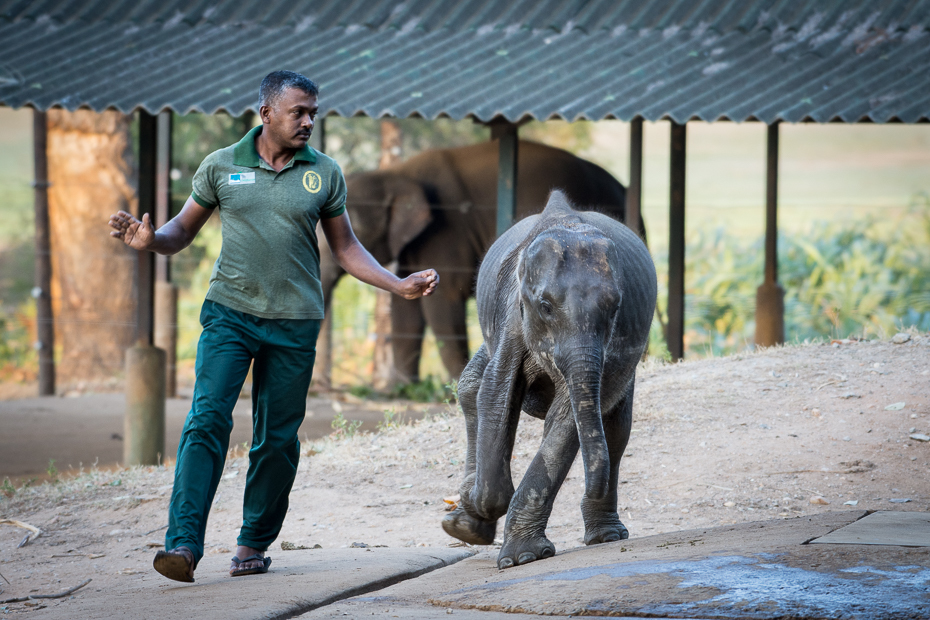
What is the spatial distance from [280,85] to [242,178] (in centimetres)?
37

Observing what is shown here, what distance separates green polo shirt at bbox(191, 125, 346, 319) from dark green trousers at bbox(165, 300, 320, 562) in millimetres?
68

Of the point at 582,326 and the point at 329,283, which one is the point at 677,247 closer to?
the point at 329,283

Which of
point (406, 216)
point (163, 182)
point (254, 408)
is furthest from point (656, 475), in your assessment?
point (163, 182)

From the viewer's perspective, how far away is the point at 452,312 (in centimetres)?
1182

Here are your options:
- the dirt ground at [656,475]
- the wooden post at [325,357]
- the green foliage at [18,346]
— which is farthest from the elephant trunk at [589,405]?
the green foliage at [18,346]

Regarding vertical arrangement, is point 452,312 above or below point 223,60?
below

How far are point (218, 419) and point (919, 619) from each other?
2351 mm

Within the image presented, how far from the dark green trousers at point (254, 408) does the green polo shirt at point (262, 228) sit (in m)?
0.07

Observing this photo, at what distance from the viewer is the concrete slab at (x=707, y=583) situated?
2.96 meters

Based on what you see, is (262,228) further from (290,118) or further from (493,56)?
(493,56)

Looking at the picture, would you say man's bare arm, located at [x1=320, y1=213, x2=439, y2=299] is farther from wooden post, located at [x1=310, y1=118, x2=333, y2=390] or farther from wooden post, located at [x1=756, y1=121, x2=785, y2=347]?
wooden post, located at [x1=310, y1=118, x2=333, y2=390]

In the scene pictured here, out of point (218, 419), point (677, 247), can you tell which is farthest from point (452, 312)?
point (218, 419)

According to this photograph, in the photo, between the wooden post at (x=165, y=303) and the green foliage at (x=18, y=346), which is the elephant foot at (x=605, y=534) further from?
the green foliage at (x=18, y=346)

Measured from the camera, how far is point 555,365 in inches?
155
